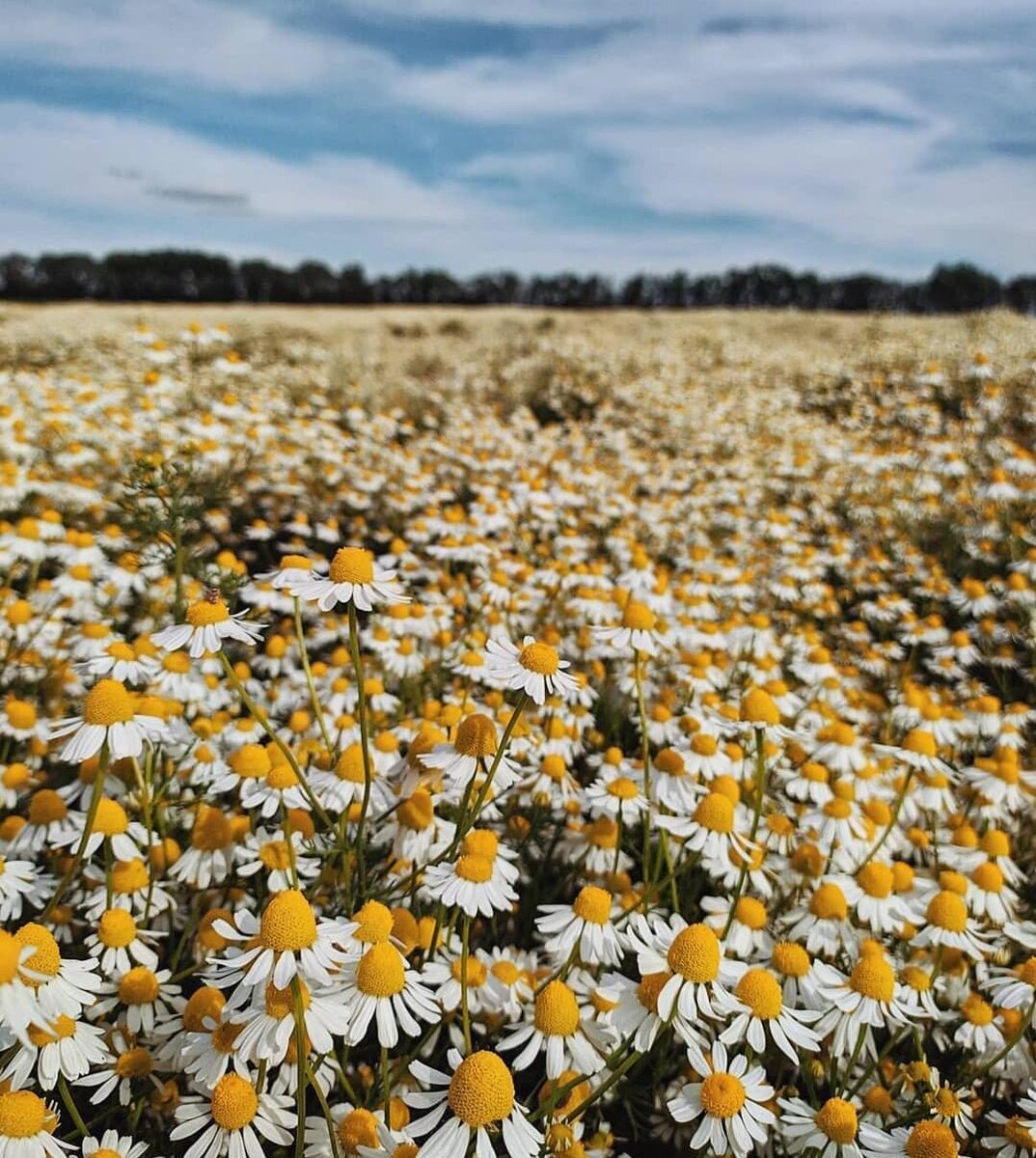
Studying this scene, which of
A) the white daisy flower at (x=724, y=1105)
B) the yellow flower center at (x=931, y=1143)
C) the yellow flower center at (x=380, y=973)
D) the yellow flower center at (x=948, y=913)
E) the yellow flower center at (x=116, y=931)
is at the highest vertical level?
the yellow flower center at (x=380, y=973)

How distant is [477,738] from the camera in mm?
1614

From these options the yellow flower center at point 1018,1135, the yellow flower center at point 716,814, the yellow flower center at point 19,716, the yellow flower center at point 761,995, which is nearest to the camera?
the yellow flower center at point 761,995

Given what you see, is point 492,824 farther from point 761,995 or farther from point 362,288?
point 362,288

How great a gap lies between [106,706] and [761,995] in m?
1.38

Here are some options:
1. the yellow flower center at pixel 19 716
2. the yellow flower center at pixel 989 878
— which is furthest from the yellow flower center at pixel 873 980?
the yellow flower center at pixel 19 716

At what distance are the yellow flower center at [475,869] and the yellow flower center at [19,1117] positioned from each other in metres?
0.75

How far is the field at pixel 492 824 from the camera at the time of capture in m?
1.38

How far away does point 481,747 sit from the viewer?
1.60 metres

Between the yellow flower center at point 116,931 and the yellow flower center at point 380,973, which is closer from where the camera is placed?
the yellow flower center at point 380,973

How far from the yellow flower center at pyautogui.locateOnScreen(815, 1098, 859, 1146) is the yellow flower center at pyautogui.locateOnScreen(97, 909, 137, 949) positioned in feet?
4.71

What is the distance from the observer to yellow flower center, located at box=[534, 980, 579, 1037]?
154 cm

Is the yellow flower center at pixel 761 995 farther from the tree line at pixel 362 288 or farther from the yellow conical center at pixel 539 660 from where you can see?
the tree line at pixel 362 288

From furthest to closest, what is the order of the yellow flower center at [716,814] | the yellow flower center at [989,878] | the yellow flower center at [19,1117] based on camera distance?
the yellow flower center at [989,878], the yellow flower center at [716,814], the yellow flower center at [19,1117]

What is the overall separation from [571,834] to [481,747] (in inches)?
37.2
